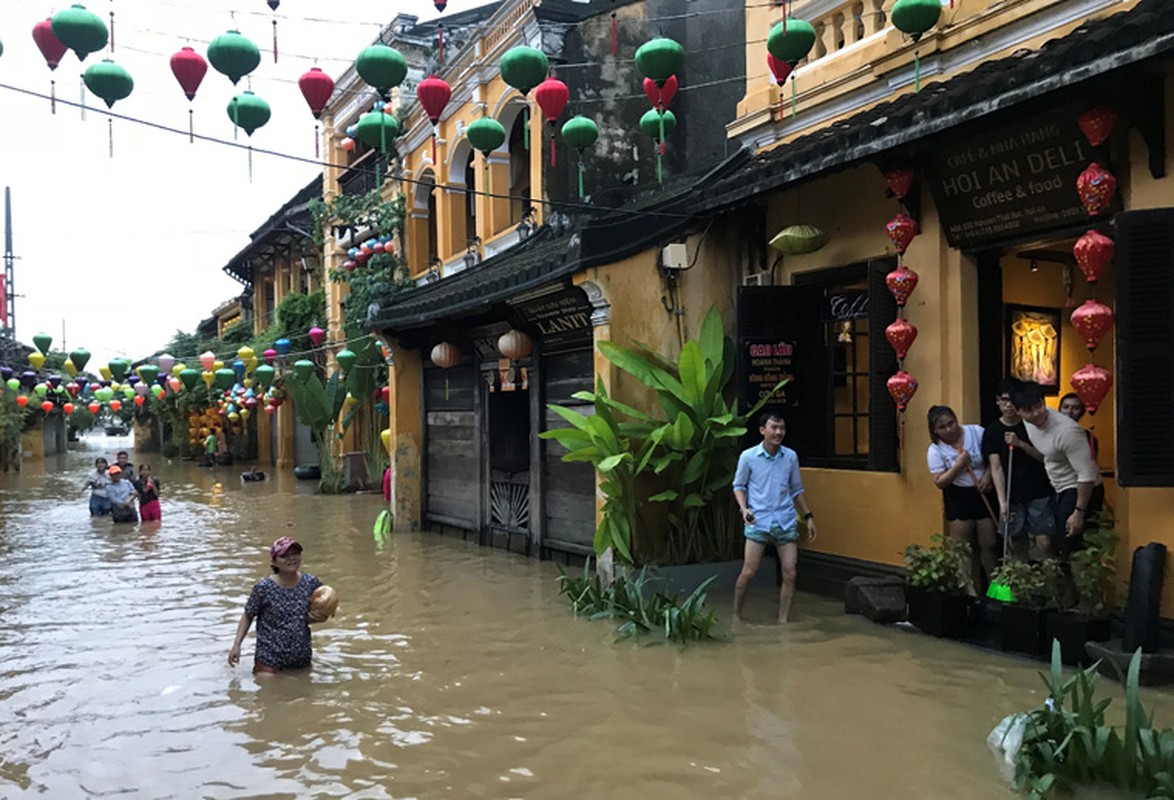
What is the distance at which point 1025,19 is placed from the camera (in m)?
7.80

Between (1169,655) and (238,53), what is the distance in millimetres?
7510

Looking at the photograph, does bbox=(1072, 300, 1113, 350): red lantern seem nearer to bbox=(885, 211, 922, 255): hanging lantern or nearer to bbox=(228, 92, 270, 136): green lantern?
bbox=(885, 211, 922, 255): hanging lantern

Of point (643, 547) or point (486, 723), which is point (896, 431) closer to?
point (643, 547)

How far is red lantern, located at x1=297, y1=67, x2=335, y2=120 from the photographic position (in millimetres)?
7996

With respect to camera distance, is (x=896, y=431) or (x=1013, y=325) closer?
(x=896, y=431)

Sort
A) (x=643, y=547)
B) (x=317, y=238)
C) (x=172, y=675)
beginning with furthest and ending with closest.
Result: (x=317, y=238) < (x=643, y=547) < (x=172, y=675)

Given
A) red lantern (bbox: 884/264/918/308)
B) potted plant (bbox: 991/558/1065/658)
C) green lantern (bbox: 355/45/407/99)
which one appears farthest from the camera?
red lantern (bbox: 884/264/918/308)

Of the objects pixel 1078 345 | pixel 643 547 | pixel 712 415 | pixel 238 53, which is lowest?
pixel 643 547

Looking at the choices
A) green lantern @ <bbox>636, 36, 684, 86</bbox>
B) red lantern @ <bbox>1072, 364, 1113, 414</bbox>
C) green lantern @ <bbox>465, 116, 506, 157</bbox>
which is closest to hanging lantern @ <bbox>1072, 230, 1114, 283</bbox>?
red lantern @ <bbox>1072, 364, 1113, 414</bbox>

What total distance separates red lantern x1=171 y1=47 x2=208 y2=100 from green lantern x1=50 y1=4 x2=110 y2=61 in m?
0.54

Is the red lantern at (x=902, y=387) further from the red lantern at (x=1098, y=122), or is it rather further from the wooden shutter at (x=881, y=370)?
the red lantern at (x=1098, y=122)

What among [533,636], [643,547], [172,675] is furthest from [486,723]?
[643,547]

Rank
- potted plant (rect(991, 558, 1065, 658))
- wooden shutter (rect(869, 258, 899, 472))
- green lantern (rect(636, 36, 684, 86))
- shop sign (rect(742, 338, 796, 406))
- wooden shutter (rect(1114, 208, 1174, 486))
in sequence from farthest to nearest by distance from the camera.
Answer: shop sign (rect(742, 338, 796, 406)) → wooden shutter (rect(869, 258, 899, 472)) → green lantern (rect(636, 36, 684, 86)) → potted plant (rect(991, 558, 1065, 658)) → wooden shutter (rect(1114, 208, 1174, 486))

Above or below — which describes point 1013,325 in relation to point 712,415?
above
